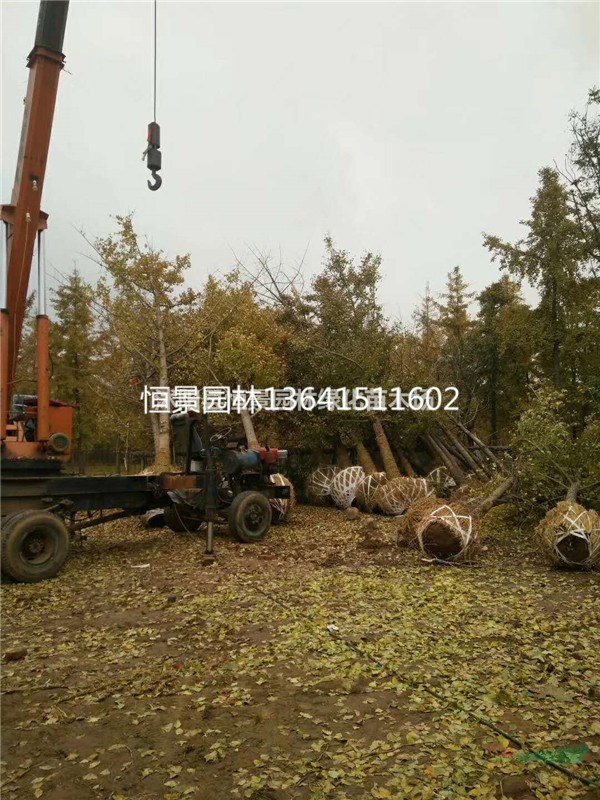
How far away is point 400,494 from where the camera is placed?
12805 millimetres

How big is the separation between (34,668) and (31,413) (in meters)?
4.22

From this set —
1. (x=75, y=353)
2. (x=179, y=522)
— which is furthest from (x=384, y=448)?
(x=75, y=353)

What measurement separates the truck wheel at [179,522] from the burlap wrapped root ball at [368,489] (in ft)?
14.7

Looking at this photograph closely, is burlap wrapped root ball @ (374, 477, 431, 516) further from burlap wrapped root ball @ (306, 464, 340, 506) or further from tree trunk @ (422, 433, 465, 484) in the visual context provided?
tree trunk @ (422, 433, 465, 484)

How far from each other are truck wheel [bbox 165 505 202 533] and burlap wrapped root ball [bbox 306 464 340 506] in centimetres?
477

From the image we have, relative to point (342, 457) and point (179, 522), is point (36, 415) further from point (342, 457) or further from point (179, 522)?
point (342, 457)

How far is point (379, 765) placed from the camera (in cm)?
305

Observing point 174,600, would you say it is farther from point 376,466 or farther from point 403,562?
point 376,466

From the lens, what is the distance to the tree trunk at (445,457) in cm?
1515

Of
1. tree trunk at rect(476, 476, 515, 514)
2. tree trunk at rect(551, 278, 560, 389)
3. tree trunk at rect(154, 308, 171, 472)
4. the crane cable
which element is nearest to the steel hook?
the crane cable

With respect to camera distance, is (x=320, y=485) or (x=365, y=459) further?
(x=365, y=459)

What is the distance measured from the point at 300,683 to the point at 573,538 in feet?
15.4

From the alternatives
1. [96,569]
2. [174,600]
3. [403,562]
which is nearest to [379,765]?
[174,600]

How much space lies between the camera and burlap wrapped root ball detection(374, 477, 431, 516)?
12695mm
